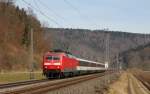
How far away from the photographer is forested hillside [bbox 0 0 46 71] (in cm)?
10744

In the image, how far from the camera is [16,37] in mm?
131375

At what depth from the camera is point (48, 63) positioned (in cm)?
6166

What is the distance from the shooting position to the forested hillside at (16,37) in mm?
107438

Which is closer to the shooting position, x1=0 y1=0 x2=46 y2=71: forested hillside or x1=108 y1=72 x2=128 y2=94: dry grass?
x1=108 y1=72 x2=128 y2=94: dry grass

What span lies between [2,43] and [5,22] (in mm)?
7511

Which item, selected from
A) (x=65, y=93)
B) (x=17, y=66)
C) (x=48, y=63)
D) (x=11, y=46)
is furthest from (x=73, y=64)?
(x=11, y=46)

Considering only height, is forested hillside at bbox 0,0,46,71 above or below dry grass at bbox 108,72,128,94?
above

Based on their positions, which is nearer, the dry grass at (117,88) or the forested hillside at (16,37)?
the dry grass at (117,88)

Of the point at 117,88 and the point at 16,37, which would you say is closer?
the point at 117,88

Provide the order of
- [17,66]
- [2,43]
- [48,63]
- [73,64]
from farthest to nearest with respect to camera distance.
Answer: [2,43]
[17,66]
[73,64]
[48,63]

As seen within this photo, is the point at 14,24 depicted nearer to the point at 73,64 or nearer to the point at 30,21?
the point at 30,21

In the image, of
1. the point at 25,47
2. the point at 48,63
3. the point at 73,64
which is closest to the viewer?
the point at 48,63

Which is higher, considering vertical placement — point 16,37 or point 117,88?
point 16,37

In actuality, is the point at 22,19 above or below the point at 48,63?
above
